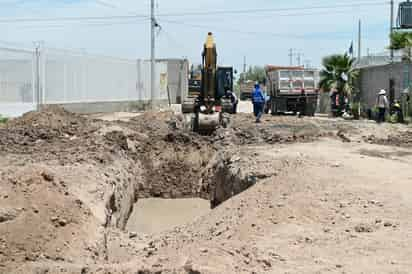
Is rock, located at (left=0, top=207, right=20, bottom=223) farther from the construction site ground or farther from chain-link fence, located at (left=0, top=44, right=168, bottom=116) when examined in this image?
chain-link fence, located at (left=0, top=44, right=168, bottom=116)

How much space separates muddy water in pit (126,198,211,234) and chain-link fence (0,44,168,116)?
9988 mm

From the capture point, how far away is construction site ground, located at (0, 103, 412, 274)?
7648 millimetres

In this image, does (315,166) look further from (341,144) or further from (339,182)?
(341,144)

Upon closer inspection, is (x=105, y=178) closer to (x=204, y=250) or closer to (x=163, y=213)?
(x=163, y=213)

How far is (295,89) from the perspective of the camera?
35.9 meters

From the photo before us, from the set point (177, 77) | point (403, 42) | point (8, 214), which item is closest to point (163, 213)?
point (8, 214)

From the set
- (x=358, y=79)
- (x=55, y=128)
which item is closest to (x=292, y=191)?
(x=55, y=128)

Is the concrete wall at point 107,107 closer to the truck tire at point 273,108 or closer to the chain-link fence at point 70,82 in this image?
the chain-link fence at point 70,82

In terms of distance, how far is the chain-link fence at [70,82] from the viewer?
26922 millimetres

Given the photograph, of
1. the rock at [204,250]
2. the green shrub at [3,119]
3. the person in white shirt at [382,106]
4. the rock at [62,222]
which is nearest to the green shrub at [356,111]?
the person in white shirt at [382,106]

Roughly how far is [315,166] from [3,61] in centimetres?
1714

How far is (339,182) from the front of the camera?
1137 cm

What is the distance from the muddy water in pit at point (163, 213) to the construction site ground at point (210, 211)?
7 centimetres

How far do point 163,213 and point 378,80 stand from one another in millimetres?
19925
